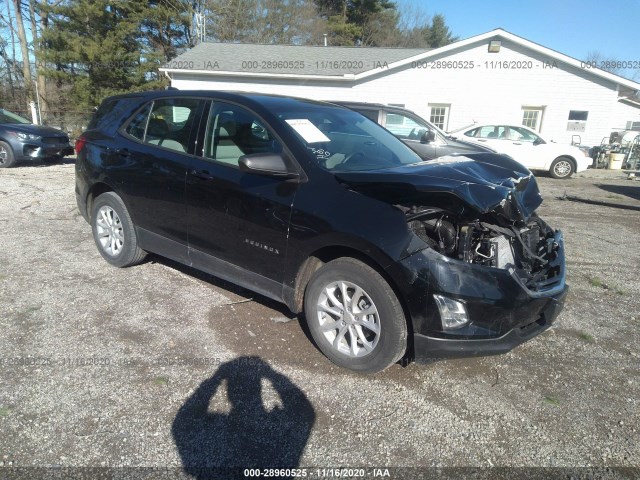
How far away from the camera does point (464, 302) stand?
101 inches

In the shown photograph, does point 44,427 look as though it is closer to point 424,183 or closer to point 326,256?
point 326,256

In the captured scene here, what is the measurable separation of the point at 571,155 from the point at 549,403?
1261 centimetres

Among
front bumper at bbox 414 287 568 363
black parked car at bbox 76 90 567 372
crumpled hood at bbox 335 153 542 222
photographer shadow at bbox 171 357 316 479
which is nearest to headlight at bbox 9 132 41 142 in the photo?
black parked car at bbox 76 90 567 372

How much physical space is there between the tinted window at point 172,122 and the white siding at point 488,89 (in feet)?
47.6

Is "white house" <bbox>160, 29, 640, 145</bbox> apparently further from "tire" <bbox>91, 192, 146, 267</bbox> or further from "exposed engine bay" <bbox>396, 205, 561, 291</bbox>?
"exposed engine bay" <bbox>396, 205, 561, 291</bbox>

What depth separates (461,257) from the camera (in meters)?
2.64

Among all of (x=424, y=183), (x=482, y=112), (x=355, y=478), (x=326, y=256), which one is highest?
(x=482, y=112)

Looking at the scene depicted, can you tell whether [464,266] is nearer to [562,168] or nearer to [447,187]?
[447,187]

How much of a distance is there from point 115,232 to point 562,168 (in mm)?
13087

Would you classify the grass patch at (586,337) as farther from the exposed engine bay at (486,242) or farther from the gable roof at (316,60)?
the gable roof at (316,60)

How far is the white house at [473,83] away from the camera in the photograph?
17.3 meters

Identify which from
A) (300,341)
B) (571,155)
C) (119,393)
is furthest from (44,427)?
(571,155)

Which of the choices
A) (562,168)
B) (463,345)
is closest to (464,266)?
(463,345)

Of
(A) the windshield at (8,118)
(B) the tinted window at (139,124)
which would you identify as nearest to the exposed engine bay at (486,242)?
(B) the tinted window at (139,124)
